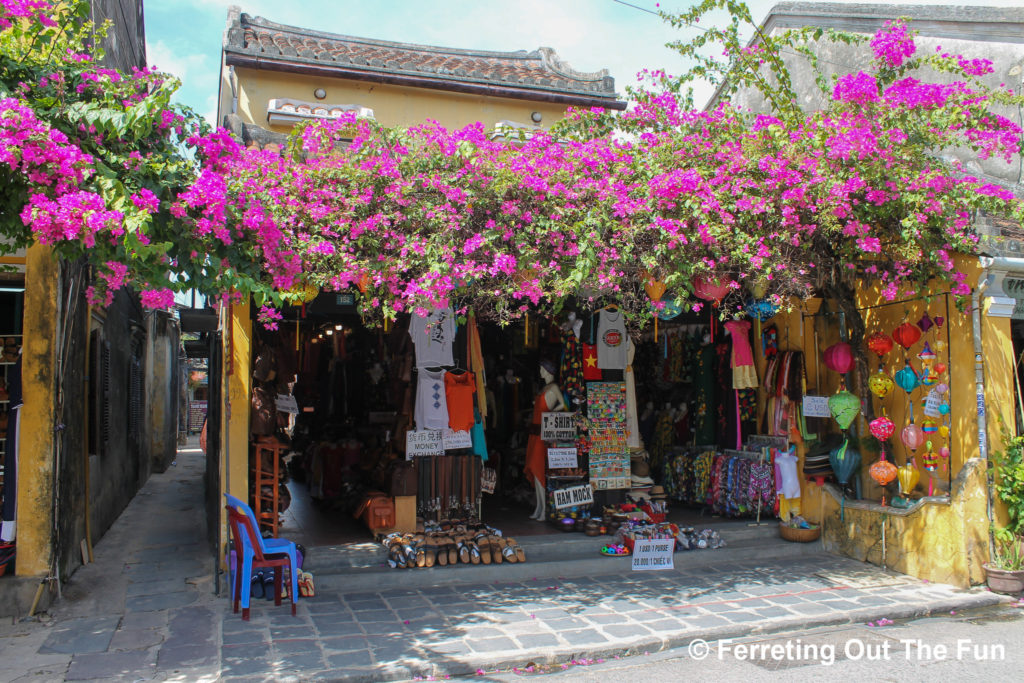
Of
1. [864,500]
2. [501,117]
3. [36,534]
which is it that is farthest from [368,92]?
[864,500]

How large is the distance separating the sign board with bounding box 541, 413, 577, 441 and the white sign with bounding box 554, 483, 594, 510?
0.68 metres

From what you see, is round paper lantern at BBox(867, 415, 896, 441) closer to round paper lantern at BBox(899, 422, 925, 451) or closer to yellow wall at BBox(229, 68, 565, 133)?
round paper lantern at BBox(899, 422, 925, 451)

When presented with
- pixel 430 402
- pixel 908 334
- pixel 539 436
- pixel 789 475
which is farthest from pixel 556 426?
pixel 908 334

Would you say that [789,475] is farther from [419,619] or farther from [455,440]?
[419,619]

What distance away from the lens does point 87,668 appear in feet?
17.1

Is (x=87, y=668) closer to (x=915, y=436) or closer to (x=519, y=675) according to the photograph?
(x=519, y=675)

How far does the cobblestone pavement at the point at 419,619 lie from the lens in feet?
17.5

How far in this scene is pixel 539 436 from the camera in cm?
953

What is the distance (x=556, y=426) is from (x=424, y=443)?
1.74 m

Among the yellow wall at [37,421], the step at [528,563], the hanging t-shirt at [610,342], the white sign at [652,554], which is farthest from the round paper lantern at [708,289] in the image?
the yellow wall at [37,421]

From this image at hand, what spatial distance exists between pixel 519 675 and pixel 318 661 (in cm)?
151

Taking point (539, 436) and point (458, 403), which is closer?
point (458, 403)

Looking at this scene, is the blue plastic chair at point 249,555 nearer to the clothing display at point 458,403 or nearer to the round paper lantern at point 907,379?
the clothing display at point 458,403

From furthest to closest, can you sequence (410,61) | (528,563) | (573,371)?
(410,61) < (573,371) < (528,563)
